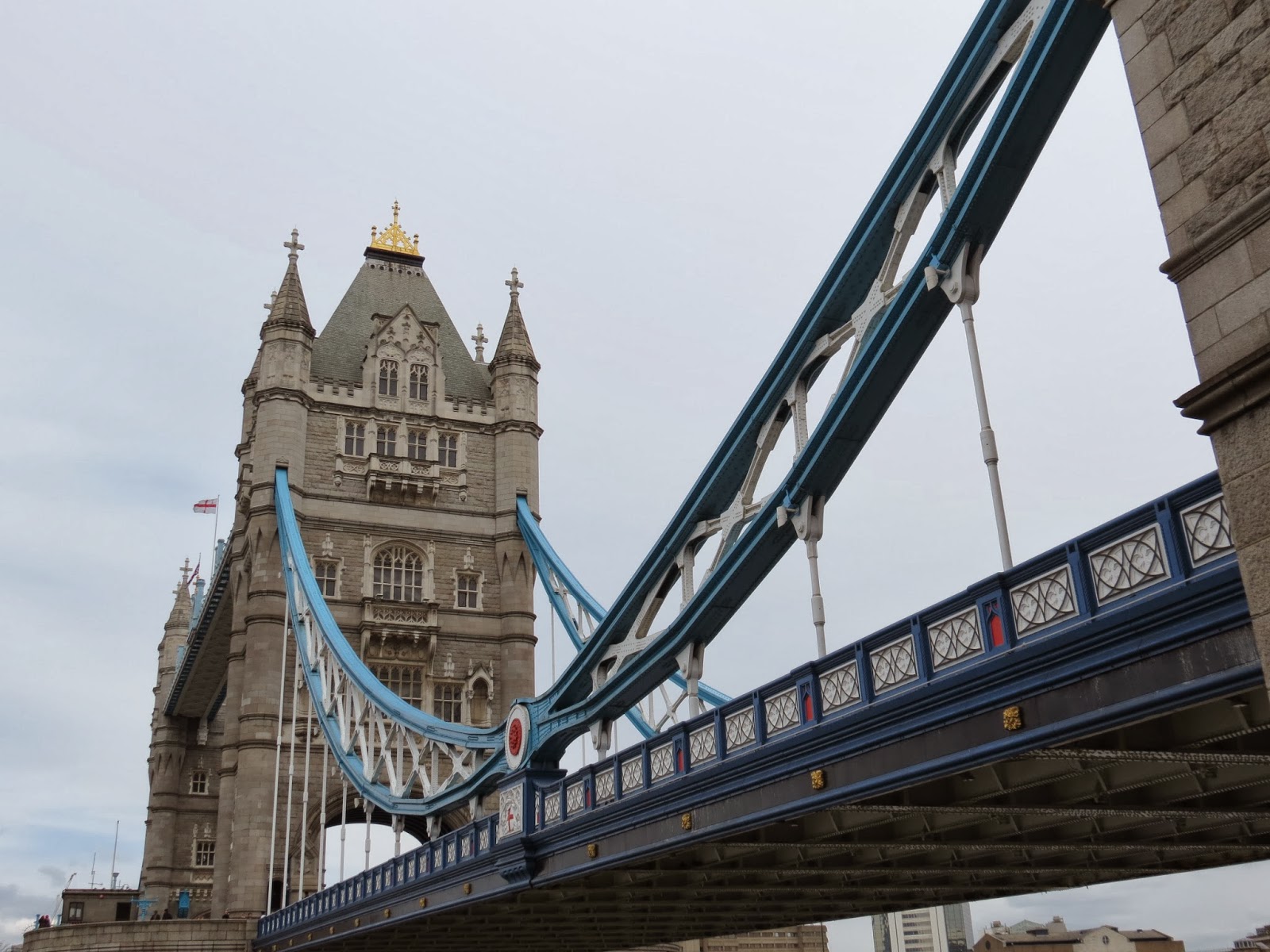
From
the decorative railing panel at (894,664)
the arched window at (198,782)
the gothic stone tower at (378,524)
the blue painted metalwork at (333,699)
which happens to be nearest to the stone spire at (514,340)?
the gothic stone tower at (378,524)

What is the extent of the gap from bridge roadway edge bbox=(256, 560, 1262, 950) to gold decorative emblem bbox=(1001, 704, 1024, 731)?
0.05 m

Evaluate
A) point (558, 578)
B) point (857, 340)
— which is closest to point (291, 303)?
point (558, 578)

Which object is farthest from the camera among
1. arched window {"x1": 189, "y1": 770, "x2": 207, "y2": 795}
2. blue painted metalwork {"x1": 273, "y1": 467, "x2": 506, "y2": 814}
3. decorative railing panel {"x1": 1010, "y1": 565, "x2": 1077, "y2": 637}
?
arched window {"x1": 189, "y1": 770, "x2": 207, "y2": 795}

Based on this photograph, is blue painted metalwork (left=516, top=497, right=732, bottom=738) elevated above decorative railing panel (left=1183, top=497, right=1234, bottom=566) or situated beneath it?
elevated above

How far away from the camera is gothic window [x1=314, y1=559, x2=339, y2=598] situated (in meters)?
44.2

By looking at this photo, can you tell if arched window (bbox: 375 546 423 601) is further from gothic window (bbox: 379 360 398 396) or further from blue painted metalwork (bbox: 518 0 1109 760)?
blue painted metalwork (bbox: 518 0 1109 760)

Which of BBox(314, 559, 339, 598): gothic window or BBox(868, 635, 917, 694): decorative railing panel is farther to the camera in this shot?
BBox(314, 559, 339, 598): gothic window

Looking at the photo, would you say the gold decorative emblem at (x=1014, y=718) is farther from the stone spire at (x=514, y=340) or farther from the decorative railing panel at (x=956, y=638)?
the stone spire at (x=514, y=340)

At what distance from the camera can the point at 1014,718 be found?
11070 mm

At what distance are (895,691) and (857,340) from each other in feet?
14.9

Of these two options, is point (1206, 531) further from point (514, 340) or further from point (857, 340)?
point (514, 340)

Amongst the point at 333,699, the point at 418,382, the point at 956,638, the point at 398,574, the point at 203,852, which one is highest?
the point at 418,382

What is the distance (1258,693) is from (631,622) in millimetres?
11917

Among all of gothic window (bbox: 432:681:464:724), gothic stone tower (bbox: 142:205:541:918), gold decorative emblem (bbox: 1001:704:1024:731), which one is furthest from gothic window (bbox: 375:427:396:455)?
gold decorative emblem (bbox: 1001:704:1024:731)
